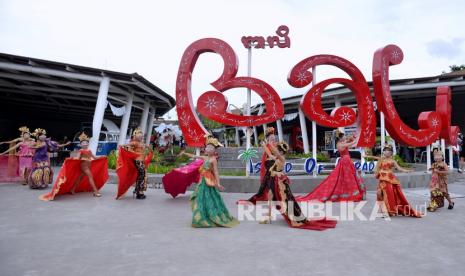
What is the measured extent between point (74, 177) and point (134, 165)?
1.66 meters

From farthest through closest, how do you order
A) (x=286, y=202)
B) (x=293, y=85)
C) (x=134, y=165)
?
(x=293, y=85) < (x=134, y=165) < (x=286, y=202)

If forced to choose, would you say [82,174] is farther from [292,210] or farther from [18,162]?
[292,210]

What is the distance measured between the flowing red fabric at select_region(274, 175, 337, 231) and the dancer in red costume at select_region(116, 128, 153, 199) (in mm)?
3774

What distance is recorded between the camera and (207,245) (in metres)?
4.42

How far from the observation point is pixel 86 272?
3.40 m

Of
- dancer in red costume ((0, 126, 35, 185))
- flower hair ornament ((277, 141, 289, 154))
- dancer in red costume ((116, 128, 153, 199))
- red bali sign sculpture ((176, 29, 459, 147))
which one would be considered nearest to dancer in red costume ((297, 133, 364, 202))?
red bali sign sculpture ((176, 29, 459, 147))

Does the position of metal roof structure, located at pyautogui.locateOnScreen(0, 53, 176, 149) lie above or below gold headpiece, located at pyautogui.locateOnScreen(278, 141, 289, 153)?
above

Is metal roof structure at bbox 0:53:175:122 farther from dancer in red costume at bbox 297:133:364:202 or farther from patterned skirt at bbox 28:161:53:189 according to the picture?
dancer in red costume at bbox 297:133:364:202

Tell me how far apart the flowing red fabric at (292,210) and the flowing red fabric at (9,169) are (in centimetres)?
913

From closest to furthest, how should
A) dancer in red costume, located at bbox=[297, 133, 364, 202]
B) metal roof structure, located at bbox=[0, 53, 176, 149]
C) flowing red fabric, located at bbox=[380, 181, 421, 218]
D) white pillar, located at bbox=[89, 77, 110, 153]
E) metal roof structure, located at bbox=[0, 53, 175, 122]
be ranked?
flowing red fabric, located at bbox=[380, 181, 421, 218]
dancer in red costume, located at bbox=[297, 133, 364, 202]
metal roof structure, located at bbox=[0, 53, 175, 122]
metal roof structure, located at bbox=[0, 53, 176, 149]
white pillar, located at bbox=[89, 77, 110, 153]

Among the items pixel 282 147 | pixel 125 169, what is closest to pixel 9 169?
pixel 125 169

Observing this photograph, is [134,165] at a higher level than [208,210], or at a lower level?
higher

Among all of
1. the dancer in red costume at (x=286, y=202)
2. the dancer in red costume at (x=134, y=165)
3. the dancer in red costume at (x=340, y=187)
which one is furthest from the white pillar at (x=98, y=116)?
the dancer in red costume at (x=286, y=202)

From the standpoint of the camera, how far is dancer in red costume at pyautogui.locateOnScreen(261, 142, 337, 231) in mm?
5484
